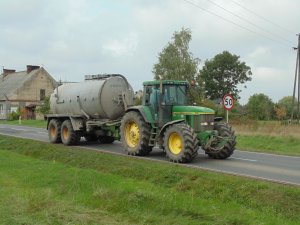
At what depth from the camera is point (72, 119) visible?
21.5 m

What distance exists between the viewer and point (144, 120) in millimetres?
17094

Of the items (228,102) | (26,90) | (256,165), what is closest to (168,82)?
(256,165)

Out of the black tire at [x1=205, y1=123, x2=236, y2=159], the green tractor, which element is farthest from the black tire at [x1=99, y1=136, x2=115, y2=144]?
the black tire at [x1=205, y1=123, x2=236, y2=159]

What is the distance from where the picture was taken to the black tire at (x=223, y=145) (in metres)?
16.4

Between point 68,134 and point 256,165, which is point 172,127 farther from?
point 68,134

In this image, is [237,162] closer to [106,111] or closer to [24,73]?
[106,111]

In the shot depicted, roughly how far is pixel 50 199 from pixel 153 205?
7.28 ft

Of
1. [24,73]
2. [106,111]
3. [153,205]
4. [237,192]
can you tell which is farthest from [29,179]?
[24,73]

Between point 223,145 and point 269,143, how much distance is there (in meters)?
8.13

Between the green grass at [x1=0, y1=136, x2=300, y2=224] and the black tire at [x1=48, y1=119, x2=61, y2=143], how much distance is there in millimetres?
7306

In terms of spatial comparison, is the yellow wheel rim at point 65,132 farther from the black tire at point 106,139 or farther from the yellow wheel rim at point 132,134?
the yellow wheel rim at point 132,134

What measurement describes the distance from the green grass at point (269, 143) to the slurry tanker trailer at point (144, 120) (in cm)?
562

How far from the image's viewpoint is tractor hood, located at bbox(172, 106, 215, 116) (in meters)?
16.2

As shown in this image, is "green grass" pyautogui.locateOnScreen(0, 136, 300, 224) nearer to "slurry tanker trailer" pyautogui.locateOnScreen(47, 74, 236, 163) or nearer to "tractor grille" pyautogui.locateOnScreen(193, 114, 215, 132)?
"slurry tanker trailer" pyautogui.locateOnScreen(47, 74, 236, 163)
